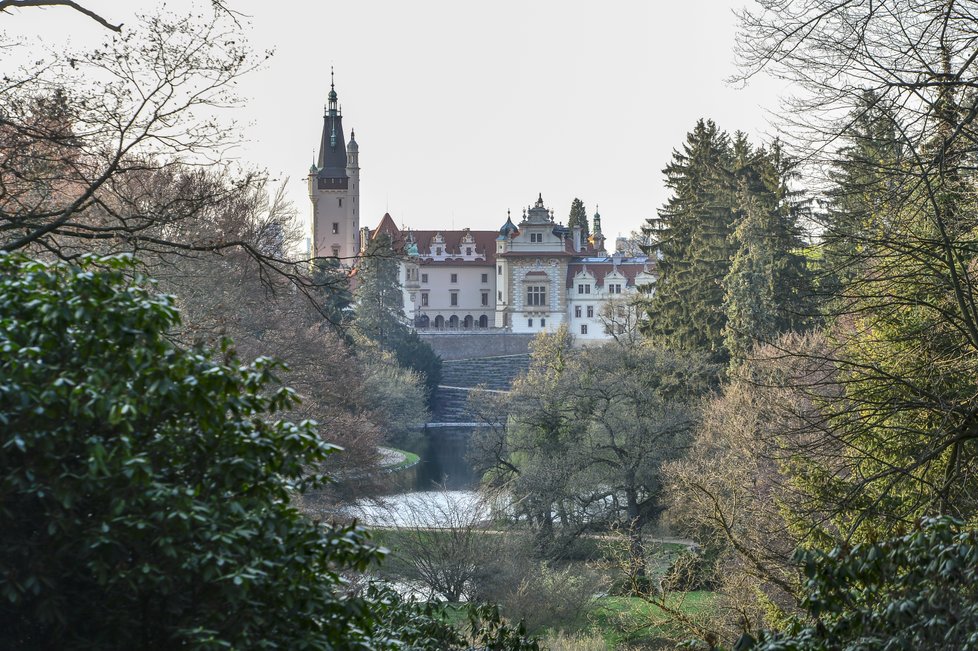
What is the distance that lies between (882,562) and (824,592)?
0.25m

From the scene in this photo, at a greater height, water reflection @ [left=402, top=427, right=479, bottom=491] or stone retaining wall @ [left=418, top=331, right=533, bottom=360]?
stone retaining wall @ [left=418, top=331, right=533, bottom=360]

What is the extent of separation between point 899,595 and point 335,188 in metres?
66.5

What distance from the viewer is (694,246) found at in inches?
1164

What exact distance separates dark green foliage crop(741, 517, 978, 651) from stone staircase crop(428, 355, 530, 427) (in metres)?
45.8

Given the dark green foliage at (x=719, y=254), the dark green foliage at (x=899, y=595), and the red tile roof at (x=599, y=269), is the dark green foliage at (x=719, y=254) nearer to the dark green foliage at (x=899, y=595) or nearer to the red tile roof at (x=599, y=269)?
the dark green foliage at (x=899, y=595)

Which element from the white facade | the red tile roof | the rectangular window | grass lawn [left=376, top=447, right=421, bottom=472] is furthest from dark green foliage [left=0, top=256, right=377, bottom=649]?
the red tile roof

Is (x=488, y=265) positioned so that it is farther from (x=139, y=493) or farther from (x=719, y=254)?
(x=139, y=493)

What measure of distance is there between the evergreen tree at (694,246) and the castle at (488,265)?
32323 millimetres

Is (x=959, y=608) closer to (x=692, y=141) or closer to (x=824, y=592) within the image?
(x=824, y=592)

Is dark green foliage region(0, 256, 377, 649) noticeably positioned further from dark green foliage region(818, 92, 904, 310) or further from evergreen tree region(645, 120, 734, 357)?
evergreen tree region(645, 120, 734, 357)

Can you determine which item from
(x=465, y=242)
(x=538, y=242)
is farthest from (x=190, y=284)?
(x=465, y=242)

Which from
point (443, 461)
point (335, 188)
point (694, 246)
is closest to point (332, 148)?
point (335, 188)

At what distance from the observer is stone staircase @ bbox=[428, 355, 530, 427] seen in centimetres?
5378

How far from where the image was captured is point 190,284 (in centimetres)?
1761
